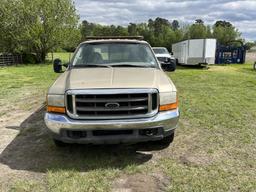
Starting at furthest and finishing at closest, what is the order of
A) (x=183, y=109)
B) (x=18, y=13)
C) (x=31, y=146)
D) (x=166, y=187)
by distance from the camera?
(x=18, y=13) < (x=183, y=109) < (x=31, y=146) < (x=166, y=187)

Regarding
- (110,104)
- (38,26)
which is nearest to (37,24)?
(38,26)

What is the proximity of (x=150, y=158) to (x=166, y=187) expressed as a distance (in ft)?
2.84

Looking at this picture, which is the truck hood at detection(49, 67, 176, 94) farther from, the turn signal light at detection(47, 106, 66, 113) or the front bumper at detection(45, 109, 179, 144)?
the front bumper at detection(45, 109, 179, 144)

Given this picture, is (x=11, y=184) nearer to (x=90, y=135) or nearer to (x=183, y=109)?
(x=90, y=135)

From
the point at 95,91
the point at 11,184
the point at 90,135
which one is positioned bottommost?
the point at 11,184

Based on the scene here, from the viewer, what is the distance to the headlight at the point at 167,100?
3992 mm

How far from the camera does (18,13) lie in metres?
27.8

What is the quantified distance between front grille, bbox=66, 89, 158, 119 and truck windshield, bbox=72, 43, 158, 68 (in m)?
1.31

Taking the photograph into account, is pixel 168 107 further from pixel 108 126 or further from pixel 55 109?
pixel 55 109

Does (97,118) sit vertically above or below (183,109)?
above

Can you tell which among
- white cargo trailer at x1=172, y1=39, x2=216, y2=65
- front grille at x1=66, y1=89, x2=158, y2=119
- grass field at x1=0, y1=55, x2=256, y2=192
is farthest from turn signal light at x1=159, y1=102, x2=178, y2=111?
white cargo trailer at x1=172, y1=39, x2=216, y2=65

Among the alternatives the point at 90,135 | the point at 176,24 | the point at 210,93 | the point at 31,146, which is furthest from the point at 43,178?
the point at 176,24

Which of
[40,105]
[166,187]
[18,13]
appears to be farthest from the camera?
[18,13]

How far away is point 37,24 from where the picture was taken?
27938mm
